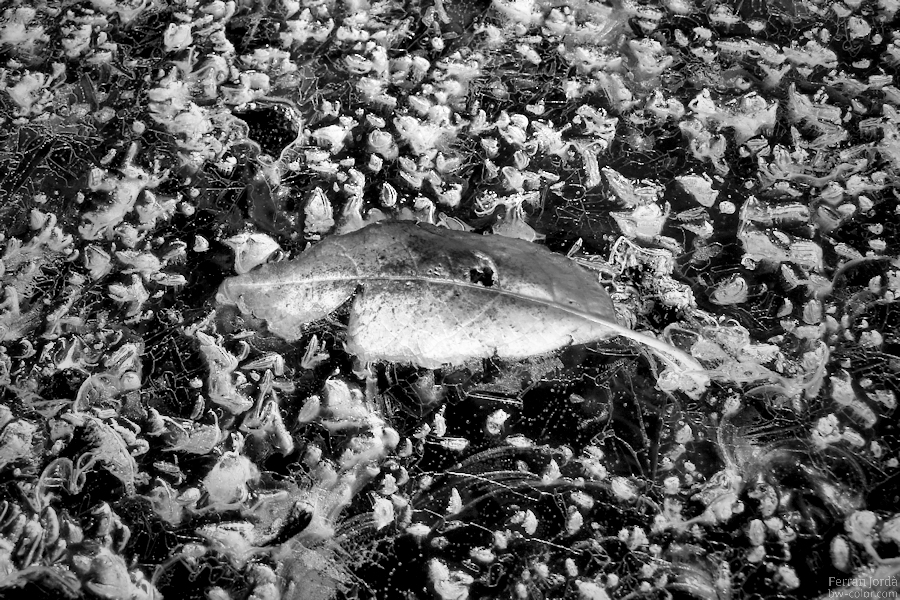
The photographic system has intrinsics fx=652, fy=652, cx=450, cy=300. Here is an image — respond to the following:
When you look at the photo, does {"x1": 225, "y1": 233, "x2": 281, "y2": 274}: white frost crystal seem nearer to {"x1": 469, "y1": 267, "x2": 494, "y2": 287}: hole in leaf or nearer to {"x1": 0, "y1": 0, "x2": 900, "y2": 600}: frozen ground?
{"x1": 0, "y1": 0, "x2": 900, "y2": 600}: frozen ground

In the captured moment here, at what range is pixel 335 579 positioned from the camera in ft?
3.11

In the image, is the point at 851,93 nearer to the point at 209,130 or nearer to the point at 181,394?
the point at 209,130

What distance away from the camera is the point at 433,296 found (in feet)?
3.12

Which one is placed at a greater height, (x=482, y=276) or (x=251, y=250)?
(x=482, y=276)

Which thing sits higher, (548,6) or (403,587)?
(548,6)

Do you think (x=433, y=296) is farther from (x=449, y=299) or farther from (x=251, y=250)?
(x=251, y=250)

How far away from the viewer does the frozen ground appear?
0.96m

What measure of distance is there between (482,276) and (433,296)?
0.08 m

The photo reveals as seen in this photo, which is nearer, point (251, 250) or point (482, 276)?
point (482, 276)

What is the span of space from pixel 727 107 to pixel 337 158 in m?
0.72

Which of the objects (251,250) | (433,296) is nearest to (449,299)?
(433,296)

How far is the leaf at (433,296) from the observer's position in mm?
955

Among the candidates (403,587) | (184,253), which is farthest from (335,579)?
(184,253)

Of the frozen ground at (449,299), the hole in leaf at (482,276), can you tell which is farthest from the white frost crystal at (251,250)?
the hole in leaf at (482,276)
